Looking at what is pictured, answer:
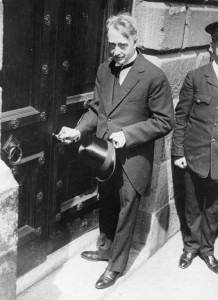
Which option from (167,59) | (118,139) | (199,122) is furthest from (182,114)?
(118,139)

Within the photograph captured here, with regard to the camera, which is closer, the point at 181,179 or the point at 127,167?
the point at 127,167

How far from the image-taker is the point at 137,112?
3.65 metres

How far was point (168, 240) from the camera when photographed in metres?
5.00

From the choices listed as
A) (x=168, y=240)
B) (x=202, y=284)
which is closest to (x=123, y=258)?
(x=202, y=284)

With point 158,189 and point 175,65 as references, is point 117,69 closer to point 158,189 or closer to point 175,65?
point 175,65

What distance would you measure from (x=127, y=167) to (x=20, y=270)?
1171 millimetres

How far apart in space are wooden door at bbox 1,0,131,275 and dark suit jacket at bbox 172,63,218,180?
79cm

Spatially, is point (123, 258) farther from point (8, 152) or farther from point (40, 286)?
point (8, 152)

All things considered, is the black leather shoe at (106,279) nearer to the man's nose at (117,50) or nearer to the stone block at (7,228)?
the stone block at (7,228)

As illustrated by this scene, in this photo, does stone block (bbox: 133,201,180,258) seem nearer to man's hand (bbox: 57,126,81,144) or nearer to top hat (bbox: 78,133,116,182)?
top hat (bbox: 78,133,116,182)

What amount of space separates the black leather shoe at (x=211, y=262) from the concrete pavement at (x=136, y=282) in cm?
4

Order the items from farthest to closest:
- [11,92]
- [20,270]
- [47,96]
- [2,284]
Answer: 1. [20,270]
2. [47,96]
3. [11,92]
4. [2,284]

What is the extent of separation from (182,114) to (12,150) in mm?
1584

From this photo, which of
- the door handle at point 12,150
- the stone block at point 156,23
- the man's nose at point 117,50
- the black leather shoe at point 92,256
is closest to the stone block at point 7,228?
the door handle at point 12,150
